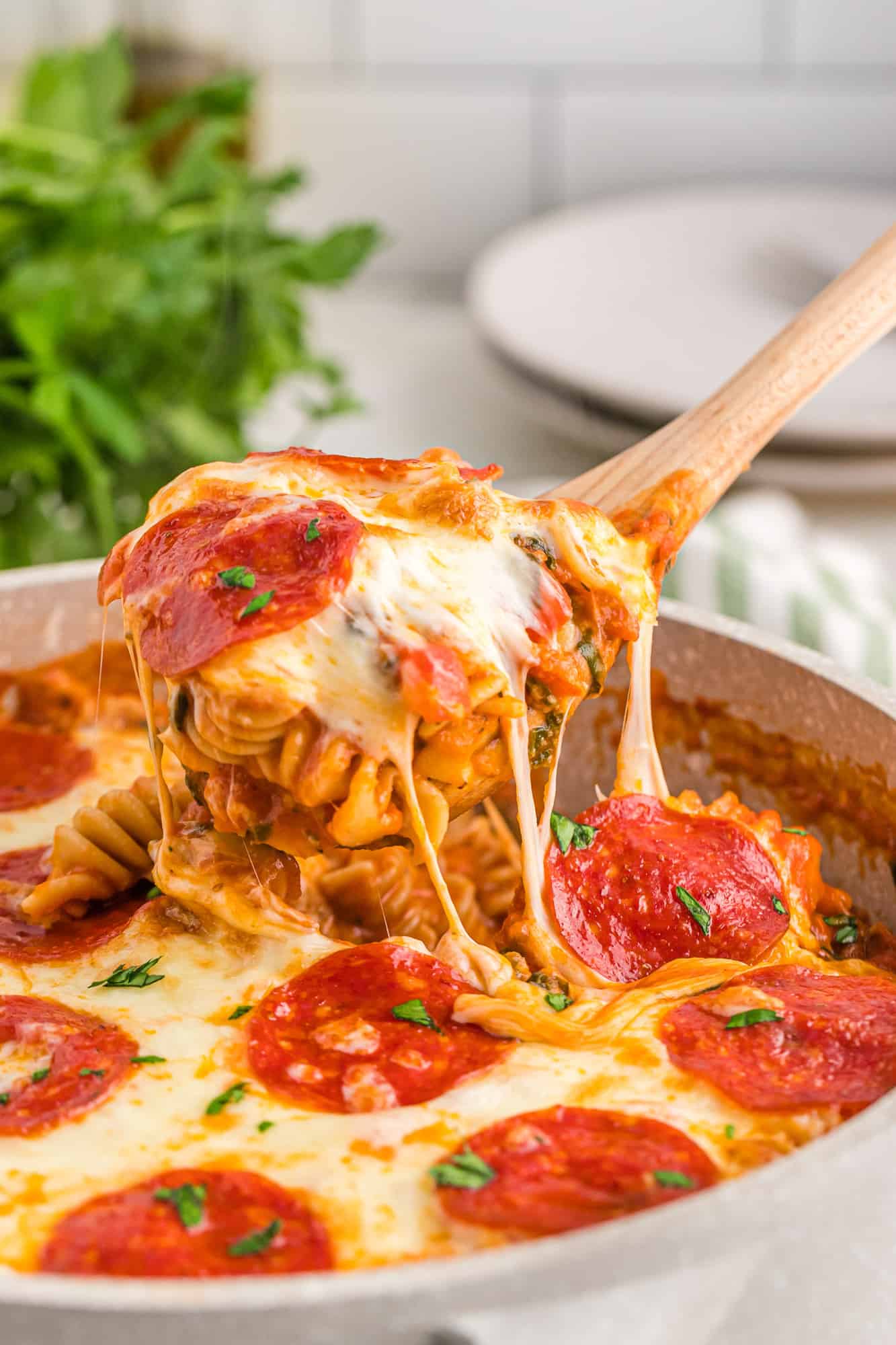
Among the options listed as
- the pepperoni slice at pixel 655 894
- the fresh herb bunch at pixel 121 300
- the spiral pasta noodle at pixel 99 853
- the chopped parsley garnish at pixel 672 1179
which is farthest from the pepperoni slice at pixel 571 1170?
the fresh herb bunch at pixel 121 300

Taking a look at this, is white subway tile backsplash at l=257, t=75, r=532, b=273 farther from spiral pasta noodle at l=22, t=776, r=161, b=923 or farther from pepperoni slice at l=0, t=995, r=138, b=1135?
pepperoni slice at l=0, t=995, r=138, b=1135

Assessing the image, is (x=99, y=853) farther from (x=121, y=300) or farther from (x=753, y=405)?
(x=121, y=300)

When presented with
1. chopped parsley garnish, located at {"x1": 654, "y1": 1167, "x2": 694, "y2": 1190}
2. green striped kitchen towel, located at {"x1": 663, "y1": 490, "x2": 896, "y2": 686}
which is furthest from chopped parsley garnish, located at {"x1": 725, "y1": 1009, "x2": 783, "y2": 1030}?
green striped kitchen towel, located at {"x1": 663, "y1": 490, "x2": 896, "y2": 686}

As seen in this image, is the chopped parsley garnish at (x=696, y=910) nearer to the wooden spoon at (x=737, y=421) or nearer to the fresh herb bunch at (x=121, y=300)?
the wooden spoon at (x=737, y=421)

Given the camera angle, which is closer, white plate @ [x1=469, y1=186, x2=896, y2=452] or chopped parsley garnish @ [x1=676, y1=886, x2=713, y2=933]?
chopped parsley garnish @ [x1=676, y1=886, x2=713, y2=933]

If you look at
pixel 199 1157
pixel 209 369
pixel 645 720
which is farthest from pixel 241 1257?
pixel 209 369

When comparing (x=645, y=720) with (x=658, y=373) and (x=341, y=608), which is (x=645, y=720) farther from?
(x=658, y=373)

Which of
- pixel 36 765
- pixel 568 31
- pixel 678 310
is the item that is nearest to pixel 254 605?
pixel 36 765

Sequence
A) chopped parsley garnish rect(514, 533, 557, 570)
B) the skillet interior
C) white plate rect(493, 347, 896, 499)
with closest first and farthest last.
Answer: the skillet interior, chopped parsley garnish rect(514, 533, 557, 570), white plate rect(493, 347, 896, 499)
